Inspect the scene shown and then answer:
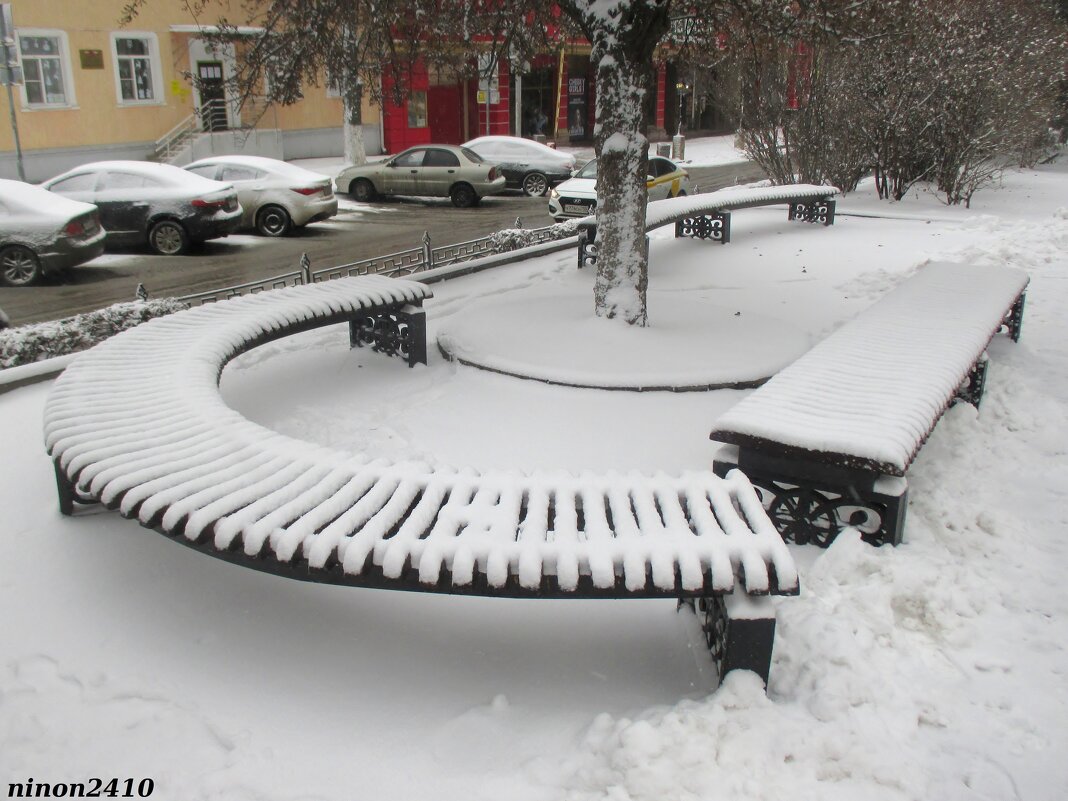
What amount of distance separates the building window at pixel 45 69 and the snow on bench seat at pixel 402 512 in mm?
20775

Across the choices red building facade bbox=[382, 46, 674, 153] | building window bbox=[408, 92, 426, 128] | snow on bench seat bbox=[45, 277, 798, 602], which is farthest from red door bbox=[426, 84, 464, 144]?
snow on bench seat bbox=[45, 277, 798, 602]

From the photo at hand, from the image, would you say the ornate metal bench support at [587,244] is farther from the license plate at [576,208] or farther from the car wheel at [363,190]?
the car wheel at [363,190]

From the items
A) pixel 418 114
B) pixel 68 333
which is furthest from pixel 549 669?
pixel 418 114

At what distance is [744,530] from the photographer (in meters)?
3.58

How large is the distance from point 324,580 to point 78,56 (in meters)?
23.4

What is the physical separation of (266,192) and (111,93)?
10.1 meters

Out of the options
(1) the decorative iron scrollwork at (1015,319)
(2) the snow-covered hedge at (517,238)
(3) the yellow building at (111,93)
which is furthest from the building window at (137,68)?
(1) the decorative iron scrollwork at (1015,319)

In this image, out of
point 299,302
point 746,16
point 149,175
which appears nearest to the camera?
point 299,302

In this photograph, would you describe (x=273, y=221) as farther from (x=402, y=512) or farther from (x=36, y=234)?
(x=402, y=512)

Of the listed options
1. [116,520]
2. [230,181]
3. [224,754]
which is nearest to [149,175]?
[230,181]

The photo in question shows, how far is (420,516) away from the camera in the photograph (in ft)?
12.0

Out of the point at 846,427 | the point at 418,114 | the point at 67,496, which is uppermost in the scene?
the point at 418,114

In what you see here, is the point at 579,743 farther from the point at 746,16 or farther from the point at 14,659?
the point at 746,16

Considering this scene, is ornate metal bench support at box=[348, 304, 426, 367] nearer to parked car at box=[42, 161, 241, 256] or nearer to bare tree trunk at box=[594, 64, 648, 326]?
bare tree trunk at box=[594, 64, 648, 326]
